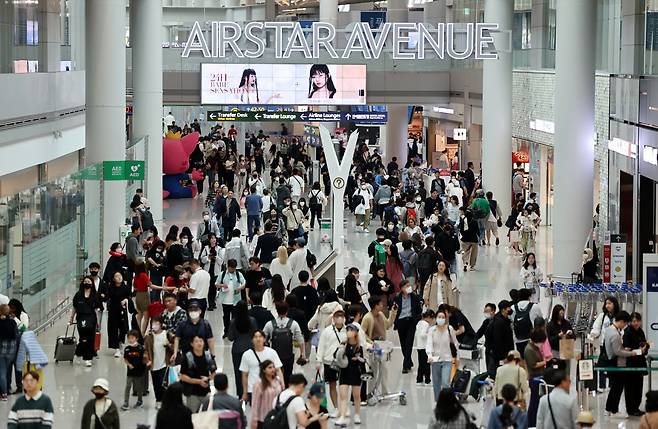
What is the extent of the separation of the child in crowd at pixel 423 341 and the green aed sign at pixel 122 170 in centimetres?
1057

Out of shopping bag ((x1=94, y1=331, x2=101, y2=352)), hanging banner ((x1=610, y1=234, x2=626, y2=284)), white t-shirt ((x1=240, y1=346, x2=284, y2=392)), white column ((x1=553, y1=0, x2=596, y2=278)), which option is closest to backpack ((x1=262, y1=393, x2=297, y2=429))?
white t-shirt ((x1=240, y1=346, x2=284, y2=392))

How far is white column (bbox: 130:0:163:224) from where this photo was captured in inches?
1441

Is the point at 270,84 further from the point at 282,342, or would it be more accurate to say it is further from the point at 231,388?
the point at 282,342

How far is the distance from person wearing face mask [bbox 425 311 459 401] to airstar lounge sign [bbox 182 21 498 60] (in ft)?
68.4

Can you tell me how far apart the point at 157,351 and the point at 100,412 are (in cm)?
386

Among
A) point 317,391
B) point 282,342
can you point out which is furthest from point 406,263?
point 317,391

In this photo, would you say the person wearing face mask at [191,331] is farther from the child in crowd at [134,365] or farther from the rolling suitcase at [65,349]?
the rolling suitcase at [65,349]

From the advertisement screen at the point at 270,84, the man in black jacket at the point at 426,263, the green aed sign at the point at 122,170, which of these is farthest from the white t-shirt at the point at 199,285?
the advertisement screen at the point at 270,84

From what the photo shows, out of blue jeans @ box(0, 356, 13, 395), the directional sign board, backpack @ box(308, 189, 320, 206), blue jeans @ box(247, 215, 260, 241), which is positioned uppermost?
the directional sign board

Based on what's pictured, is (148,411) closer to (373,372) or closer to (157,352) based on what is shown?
(157,352)

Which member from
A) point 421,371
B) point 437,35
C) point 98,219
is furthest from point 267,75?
point 421,371

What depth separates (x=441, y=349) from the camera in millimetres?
15953

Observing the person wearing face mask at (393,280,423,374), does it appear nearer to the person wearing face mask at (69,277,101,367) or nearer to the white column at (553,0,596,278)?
the person wearing face mask at (69,277,101,367)

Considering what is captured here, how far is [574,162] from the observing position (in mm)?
24688
